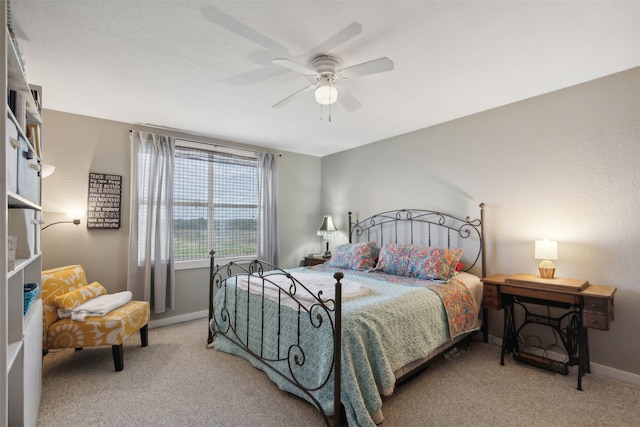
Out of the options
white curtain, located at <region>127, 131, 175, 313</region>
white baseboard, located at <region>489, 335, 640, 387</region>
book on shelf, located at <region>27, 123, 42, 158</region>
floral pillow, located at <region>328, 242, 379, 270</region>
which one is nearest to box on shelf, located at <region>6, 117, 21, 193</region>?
book on shelf, located at <region>27, 123, 42, 158</region>

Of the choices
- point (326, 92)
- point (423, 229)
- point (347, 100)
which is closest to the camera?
point (326, 92)

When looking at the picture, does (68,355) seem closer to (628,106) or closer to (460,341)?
(460,341)

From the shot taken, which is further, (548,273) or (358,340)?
(548,273)

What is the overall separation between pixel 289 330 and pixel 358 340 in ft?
1.94

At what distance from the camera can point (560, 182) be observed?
2.84 metres

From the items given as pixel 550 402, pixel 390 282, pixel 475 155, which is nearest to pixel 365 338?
pixel 390 282

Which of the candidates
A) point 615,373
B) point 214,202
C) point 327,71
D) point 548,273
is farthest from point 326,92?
point 615,373

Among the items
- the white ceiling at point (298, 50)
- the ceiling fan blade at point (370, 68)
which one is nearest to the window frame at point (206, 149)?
the white ceiling at point (298, 50)

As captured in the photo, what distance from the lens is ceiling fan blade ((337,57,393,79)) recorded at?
1.88 metres

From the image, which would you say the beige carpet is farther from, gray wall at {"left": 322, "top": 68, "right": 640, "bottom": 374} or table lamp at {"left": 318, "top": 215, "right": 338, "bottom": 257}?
table lamp at {"left": 318, "top": 215, "right": 338, "bottom": 257}

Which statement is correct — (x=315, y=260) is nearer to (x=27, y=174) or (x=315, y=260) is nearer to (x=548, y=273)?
(x=548, y=273)

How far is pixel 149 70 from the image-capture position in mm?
2445

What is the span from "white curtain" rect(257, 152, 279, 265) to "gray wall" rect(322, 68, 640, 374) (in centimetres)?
207

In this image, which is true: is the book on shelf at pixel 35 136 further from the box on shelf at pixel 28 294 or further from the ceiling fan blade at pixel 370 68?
the ceiling fan blade at pixel 370 68
